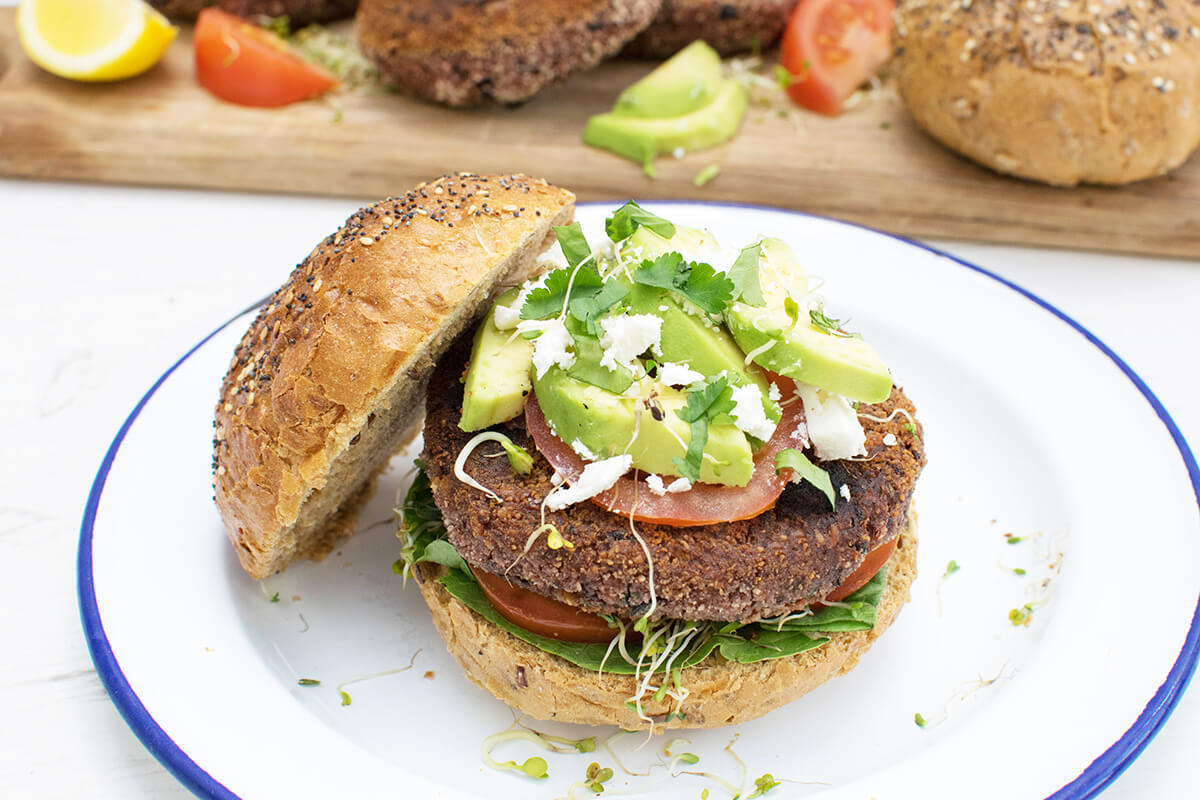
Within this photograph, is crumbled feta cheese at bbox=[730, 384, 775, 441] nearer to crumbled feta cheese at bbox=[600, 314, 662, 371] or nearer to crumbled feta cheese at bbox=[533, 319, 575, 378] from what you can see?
crumbled feta cheese at bbox=[600, 314, 662, 371]

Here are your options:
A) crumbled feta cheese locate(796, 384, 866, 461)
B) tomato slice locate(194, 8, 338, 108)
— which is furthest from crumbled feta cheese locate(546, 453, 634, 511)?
tomato slice locate(194, 8, 338, 108)

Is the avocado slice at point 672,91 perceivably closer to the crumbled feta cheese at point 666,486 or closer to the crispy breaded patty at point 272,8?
the crispy breaded patty at point 272,8

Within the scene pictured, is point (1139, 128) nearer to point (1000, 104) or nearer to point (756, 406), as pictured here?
point (1000, 104)

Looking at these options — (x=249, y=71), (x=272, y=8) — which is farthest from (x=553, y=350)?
(x=272, y=8)

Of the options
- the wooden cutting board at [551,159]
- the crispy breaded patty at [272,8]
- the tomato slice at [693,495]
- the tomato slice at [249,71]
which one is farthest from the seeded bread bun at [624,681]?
the crispy breaded patty at [272,8]

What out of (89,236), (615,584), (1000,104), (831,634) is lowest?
(89,236)

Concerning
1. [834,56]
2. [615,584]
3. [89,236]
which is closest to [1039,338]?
[615,584]

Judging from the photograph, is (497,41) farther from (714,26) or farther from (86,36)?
(86,36)
